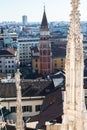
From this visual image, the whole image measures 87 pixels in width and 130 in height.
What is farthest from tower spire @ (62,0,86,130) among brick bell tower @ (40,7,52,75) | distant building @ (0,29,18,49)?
distant building @ (0,29,18,49)

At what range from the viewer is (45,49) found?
67.1 meters

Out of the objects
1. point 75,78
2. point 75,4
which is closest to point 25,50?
point 75,78

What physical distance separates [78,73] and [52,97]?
85.1ft

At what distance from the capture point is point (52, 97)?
3319cm

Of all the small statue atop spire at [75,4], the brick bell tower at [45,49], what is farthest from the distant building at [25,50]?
the small statue atop spire at [75,4]

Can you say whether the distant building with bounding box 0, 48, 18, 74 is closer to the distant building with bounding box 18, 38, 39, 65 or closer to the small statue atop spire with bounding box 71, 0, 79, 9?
the distant building with bounding box 18, 38, 39, 65

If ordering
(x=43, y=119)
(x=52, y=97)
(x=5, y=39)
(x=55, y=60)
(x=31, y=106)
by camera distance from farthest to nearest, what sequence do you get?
1. (x=5, y=39)
2. (x=55, y=60)
3. (x=31, y=106)
4. (x=52, y=97)
5. (x=43, y=119)

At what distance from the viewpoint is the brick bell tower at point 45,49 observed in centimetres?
6581

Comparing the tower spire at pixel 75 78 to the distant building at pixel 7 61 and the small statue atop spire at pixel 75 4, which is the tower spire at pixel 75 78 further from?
the distant building at pixel 7 61

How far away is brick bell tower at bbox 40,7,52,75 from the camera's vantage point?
65.8 metres

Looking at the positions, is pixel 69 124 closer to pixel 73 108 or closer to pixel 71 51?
pixel 73 108

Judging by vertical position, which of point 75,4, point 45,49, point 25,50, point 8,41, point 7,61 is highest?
point 75,4

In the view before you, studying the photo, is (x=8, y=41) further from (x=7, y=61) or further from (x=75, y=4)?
(x=75, y=4)

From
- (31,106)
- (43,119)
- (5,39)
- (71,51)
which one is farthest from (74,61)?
(5,39)
